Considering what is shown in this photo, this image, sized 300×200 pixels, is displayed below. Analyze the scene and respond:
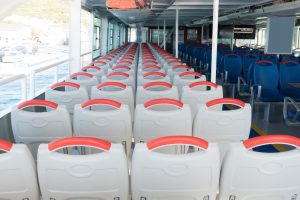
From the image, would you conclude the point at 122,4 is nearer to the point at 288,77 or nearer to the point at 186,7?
the point at 288,77

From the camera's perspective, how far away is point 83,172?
5.98 ft

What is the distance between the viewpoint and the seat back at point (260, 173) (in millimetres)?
1903

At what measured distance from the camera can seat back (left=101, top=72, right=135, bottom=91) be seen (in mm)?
5264

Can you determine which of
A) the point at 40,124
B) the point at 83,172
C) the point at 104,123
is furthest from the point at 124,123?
the point at 83,172

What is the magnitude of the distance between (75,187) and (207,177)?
655 millimetres

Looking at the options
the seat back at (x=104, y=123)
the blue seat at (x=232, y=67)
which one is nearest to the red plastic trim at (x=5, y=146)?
the seat back at (x=104, y=123)

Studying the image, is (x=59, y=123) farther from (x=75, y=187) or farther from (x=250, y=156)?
(x=250, y=156)

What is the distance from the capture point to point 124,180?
194 centimetres

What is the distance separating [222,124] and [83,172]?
1508mm

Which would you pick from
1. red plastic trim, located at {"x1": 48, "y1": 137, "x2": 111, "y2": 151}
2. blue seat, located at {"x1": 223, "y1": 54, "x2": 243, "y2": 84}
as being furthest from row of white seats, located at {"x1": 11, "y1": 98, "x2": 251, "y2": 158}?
blue seat, located at {"x1": 223, "y1": 54, "x2": 243, "y2": 84}

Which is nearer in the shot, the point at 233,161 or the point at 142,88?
the point at 233,161

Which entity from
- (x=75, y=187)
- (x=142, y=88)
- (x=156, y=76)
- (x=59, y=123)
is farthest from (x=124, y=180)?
(x=156, y=76)

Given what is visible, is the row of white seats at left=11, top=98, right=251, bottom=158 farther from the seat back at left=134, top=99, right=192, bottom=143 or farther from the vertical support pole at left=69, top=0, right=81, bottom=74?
the vertical support pole at left=69, top=0, right=81, bottom=74

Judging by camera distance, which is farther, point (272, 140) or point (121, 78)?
point (121, 78)
